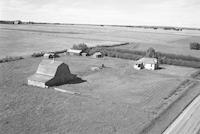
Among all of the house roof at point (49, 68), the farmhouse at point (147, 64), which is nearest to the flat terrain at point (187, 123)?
the house roof at point (49, 68)

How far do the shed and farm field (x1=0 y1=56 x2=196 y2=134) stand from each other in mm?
1705

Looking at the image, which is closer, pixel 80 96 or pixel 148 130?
pixel 148 130

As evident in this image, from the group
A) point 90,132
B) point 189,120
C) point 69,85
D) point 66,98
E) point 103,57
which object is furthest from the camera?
point 103,57

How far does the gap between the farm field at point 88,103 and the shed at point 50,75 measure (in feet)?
5.60

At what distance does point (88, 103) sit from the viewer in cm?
3616

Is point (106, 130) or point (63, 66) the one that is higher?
point (63, 66)

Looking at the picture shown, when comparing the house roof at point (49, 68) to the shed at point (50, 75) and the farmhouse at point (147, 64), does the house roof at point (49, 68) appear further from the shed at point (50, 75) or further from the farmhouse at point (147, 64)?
the farmhouse at point (147, 64)

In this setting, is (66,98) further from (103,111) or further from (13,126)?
(13,126)

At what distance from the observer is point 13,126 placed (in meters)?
27.3

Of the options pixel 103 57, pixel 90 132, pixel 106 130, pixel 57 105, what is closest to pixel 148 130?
pixel 106 130

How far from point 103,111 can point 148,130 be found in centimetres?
823

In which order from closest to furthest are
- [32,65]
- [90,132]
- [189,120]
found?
1. [90,132]
2. [189,120]
3. [32,65]

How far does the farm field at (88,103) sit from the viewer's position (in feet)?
91.3

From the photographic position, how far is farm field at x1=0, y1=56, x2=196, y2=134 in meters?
27.8
